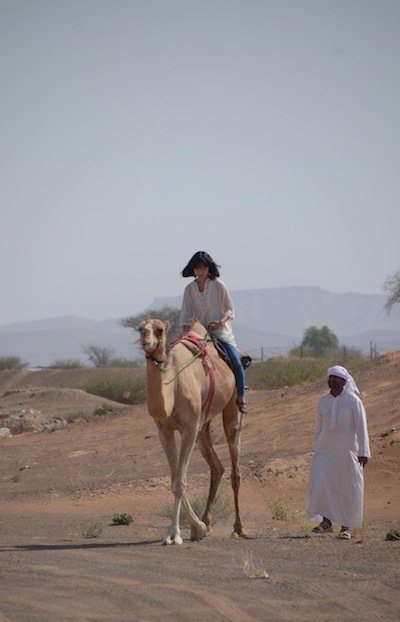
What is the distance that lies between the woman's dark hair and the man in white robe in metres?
1.72

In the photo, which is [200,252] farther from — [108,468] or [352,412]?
[108,468]

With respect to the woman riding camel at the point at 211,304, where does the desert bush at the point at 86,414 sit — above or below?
below

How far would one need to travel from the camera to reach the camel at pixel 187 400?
11.7 meters

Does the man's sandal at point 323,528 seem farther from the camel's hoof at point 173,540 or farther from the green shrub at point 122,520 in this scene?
the green shrub at point 122,520

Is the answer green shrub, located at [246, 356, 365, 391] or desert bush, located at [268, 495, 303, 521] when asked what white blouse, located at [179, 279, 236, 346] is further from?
green shrub, located at [246, 356, 365, 391]

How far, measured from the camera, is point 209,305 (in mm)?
13656

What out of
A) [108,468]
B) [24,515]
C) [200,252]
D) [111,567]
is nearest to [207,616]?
[111,567]

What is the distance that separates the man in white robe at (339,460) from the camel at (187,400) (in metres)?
0.93

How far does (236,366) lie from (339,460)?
5.37 ft

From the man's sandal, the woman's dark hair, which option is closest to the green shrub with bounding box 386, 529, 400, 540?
the man's sandal

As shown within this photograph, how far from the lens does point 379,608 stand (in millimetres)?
8258

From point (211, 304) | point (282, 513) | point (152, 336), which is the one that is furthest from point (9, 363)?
point (152, 336)

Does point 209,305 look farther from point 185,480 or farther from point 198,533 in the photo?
point 198,533

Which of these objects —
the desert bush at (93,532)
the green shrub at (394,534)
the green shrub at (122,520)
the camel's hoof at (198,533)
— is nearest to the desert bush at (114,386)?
the green shrub at (122,520)
